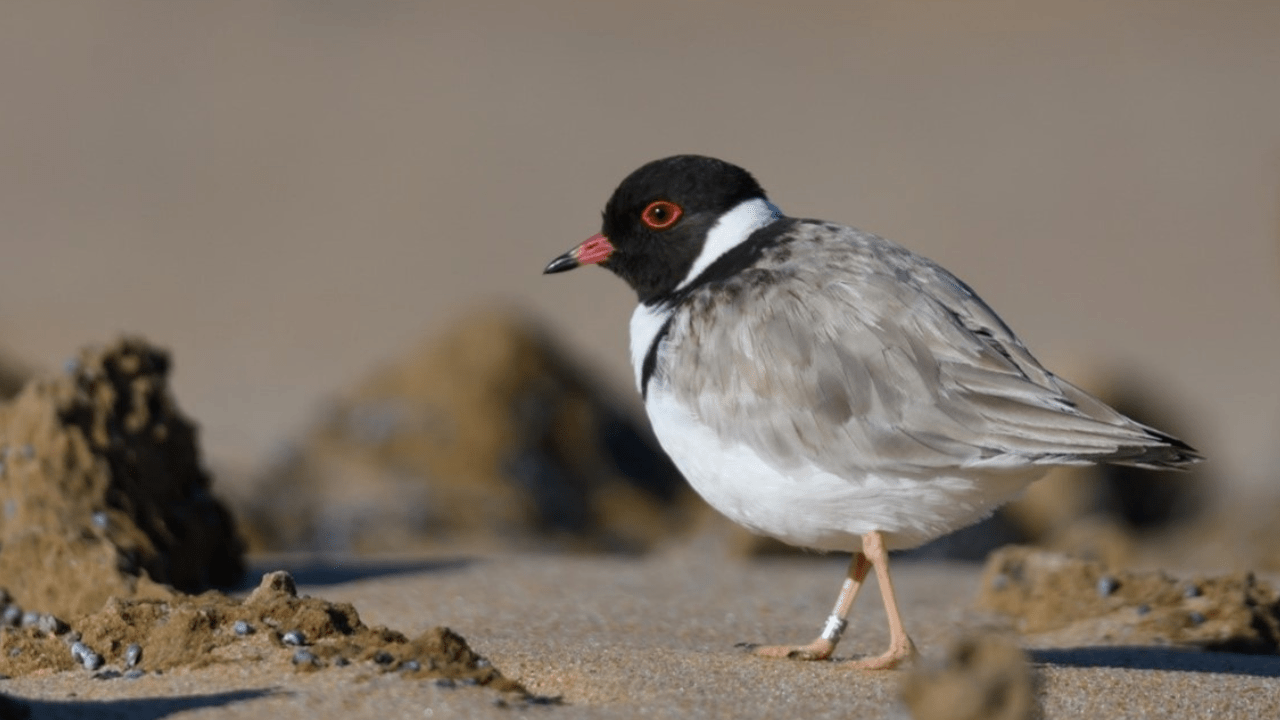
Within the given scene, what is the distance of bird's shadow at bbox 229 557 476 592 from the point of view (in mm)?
7637

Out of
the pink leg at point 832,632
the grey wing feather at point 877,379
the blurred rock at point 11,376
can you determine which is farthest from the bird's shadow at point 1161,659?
the blurred rock at point 11,376

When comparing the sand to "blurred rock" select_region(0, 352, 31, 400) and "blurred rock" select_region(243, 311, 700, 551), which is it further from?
"blurred rock" select_region(0, 352, 31, 400)

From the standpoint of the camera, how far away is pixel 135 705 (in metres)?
4.80

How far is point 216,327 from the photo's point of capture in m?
17.2

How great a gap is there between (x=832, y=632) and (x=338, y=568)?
271 centimetres

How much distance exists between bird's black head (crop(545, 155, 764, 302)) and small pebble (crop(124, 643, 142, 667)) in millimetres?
2123

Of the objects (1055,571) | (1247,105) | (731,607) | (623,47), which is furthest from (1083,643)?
(623,47)

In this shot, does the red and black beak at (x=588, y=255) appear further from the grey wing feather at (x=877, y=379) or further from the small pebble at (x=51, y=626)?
the small pebble at (x=51, y=626)

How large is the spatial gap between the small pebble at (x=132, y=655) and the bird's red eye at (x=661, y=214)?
2.24m

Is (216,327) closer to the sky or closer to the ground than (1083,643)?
closer to the sky

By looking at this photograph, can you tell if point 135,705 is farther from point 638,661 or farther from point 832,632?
point 832,632

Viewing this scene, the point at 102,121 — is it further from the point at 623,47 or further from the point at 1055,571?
the point at 1055,571

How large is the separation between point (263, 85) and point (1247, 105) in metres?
11.3

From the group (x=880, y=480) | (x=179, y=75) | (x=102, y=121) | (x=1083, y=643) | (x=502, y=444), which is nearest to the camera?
(x=880, y=480)
